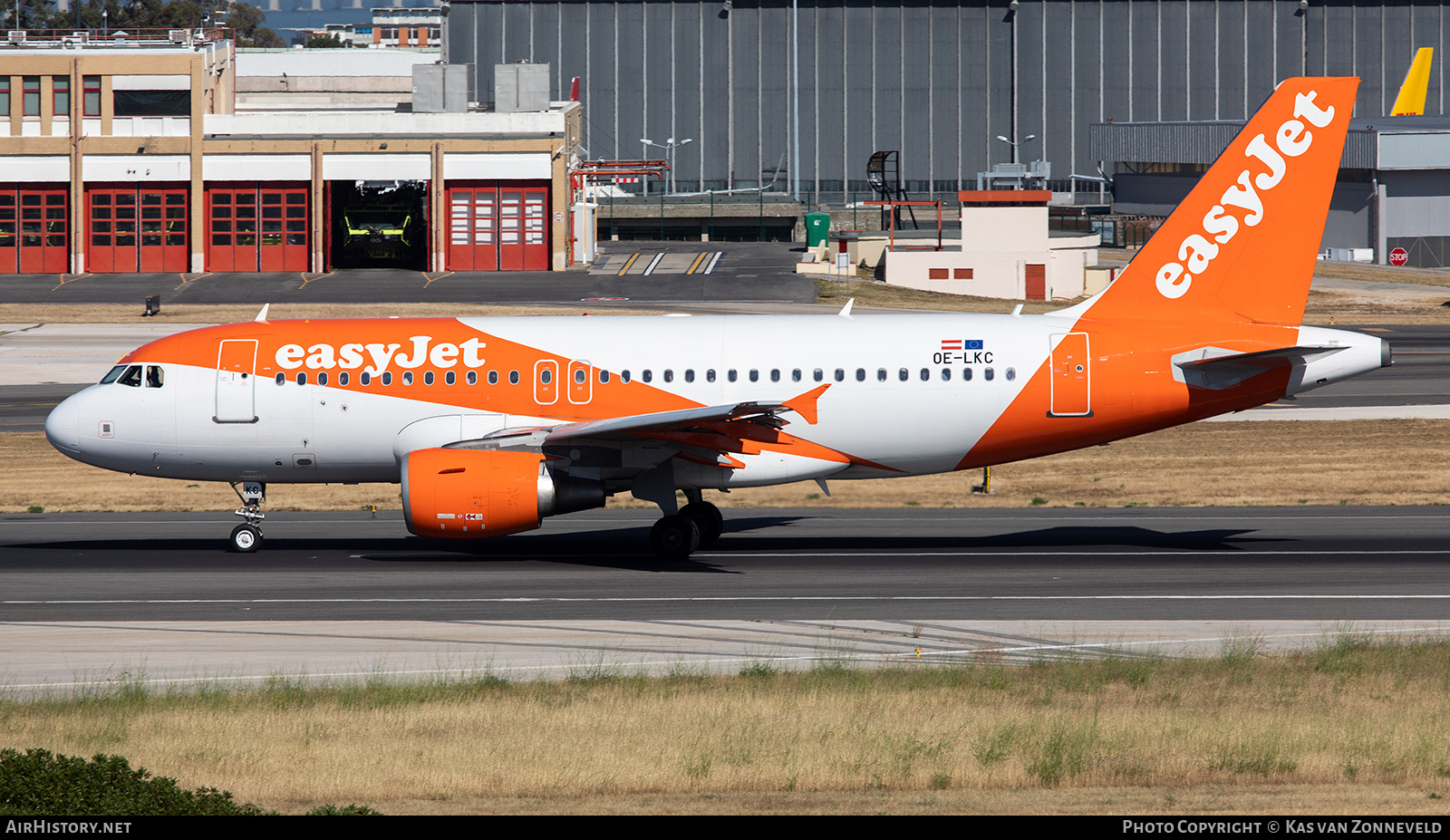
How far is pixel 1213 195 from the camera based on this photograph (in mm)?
26641

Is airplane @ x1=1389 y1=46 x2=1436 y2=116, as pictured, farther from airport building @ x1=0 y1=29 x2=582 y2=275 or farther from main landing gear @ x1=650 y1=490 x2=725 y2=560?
main landing gear @ x1=650 y1=490 x2=725 y2=560

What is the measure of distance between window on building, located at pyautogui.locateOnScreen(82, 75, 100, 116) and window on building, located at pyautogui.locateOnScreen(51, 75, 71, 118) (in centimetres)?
86

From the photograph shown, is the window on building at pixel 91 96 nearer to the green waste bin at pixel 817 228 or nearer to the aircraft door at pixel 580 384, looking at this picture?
the green waste bin at pixel 817 228

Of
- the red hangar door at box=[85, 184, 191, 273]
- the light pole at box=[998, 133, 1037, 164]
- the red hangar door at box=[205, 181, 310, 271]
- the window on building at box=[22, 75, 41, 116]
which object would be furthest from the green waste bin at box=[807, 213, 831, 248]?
the window on building at box=[22, 75, 41, 116]

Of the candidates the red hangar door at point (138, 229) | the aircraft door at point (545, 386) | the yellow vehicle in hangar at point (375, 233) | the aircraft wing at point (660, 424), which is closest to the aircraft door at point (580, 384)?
the aircraft door at point (545, 386)

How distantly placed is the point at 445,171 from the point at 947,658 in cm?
7275

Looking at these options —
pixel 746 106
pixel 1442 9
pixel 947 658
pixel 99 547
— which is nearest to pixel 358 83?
pixel 746 106

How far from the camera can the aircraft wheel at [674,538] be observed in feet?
86.8

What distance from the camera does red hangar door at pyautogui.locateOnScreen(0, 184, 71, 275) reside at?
281 feet

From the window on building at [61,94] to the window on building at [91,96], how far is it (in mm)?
855

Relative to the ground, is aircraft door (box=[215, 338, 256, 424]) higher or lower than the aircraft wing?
higher

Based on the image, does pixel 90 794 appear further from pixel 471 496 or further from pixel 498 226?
pixel 498 226

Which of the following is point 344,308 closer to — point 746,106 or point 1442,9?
point 746,106

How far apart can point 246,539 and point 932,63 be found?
343 ft
